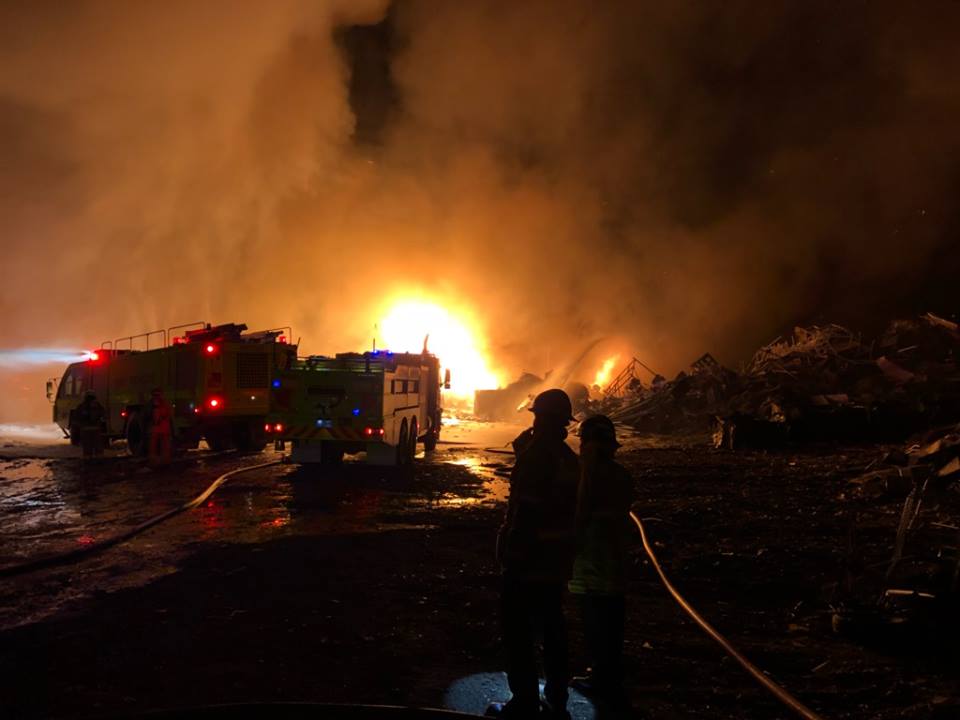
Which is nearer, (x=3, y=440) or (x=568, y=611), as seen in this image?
(x=568, y=611)

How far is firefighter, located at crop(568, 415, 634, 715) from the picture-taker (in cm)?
371

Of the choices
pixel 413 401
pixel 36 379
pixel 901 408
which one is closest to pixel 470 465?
pixel 413 401

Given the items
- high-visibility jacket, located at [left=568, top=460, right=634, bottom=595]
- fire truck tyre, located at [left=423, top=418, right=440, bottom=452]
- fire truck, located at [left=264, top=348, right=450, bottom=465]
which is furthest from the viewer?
fire truck tyre, located at [left=423, top=418, right=440, bottom=452]

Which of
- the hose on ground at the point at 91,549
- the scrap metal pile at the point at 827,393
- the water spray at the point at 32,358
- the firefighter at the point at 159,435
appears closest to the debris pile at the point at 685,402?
the scrap metal pile at the point at 827,393

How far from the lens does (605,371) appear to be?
41.3 meters

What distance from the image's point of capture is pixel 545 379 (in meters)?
40.5

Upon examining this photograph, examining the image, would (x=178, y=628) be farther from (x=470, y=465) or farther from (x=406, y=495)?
(x=470, y=465)

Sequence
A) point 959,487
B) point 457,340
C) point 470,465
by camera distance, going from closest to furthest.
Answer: point 959,487 < point 470,465 < point 457,340

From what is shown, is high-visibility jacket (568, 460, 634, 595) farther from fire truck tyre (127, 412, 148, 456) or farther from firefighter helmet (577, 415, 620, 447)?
fire truck tyre (127, 412, 148, 456)

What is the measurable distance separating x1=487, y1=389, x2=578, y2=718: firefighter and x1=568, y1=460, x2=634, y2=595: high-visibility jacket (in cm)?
20

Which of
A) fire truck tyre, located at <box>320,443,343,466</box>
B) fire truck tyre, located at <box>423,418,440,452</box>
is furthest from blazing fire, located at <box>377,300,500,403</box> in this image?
fire truck tyre, located at <box>320,443,343,466</box>

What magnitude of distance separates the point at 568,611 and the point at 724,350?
3338 centimetres

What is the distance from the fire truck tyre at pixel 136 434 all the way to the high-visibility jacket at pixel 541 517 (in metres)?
14.9

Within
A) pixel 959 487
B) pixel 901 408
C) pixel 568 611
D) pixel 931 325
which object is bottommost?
pixel 568 611
